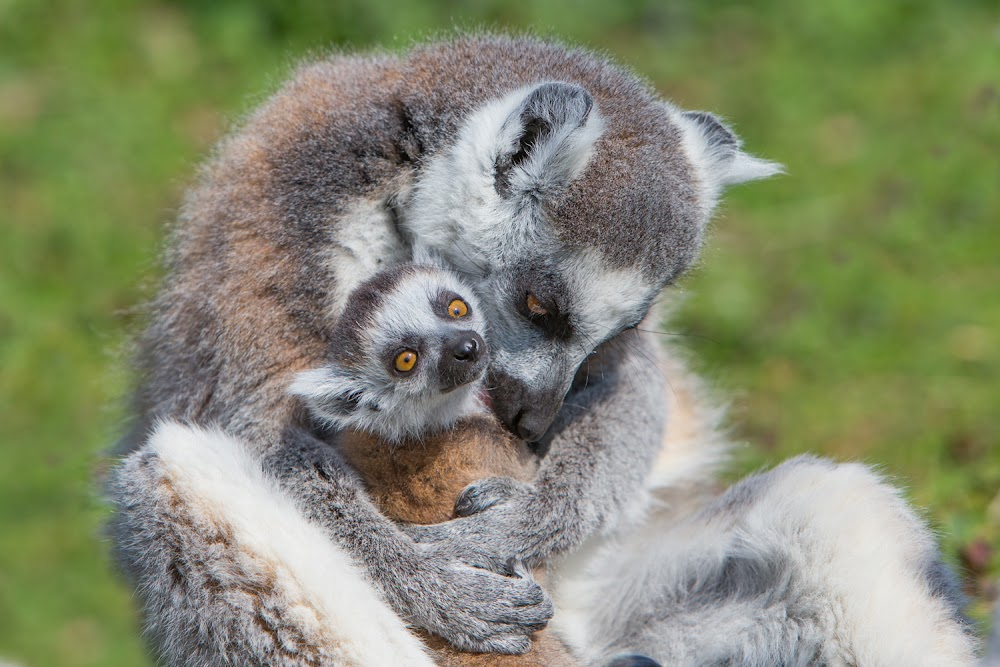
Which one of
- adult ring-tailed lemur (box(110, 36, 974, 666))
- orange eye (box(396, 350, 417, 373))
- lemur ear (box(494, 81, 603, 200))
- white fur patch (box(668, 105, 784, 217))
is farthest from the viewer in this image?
white fur patch (box(668, 105, 784, 217))

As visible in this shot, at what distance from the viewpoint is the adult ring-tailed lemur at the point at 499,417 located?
165 inches

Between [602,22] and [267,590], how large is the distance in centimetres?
730

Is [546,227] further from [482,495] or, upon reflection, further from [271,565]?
[271,565]

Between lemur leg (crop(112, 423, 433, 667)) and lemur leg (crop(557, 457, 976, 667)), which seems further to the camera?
lemur leg (crop(557, 457, 976, 667))

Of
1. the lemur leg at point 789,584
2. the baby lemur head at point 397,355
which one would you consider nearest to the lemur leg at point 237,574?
the baby lemur head at point 397,355

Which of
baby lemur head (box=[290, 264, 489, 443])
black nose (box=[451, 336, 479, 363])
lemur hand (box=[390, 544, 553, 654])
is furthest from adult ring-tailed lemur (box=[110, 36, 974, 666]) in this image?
black nose (box=[451, 336, 479, 363])

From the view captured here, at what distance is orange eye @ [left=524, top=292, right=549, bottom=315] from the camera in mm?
4594

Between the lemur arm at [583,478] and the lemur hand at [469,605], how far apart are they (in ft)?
0.31

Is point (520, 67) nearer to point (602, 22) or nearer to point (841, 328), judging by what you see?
point (841, 328)

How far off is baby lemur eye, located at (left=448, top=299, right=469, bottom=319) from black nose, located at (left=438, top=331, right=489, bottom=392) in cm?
13

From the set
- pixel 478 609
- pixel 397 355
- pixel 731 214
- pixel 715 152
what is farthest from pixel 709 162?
pixel 731 214

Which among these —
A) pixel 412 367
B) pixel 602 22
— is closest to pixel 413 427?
pixel 412 367

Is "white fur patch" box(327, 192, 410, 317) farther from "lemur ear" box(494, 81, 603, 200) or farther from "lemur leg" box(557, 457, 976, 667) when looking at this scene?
"lemur leg" box(557, 457, 976, 667)

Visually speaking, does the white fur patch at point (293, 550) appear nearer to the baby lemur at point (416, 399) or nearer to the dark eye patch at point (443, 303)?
the baby lemur at point (416, 399)
